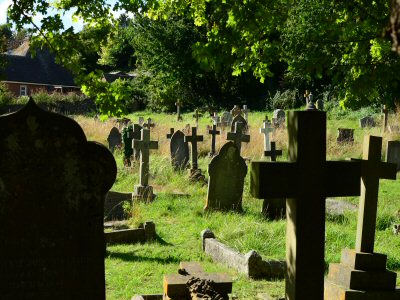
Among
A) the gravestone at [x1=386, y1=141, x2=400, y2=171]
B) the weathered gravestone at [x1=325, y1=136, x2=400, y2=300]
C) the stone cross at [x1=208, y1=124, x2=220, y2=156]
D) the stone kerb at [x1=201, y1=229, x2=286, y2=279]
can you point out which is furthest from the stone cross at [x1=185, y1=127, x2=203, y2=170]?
A: the weathered gravestone at [x1=325, y1=136, x2=400, y2=300]

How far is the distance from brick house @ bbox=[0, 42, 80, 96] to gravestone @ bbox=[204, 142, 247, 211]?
168 feet

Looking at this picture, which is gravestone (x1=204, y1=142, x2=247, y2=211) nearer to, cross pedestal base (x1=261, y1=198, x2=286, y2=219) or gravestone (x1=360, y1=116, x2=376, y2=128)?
cross pedestal base (x1=261, y1=198, x2=286, y2=219)

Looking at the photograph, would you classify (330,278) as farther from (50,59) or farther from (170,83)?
(50,59)

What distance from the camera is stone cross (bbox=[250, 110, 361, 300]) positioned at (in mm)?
4184

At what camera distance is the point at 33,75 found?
62.8 metres

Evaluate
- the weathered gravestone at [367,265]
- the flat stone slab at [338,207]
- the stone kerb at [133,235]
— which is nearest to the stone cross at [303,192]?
the weathered gravestone at [367,265]

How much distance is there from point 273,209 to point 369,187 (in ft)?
18.7

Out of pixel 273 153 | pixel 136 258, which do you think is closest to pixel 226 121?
pixel 273 153

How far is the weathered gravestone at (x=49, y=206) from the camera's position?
170 inches

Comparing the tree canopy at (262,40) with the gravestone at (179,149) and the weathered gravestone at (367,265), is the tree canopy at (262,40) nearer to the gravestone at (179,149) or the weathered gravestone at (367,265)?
the weathered gravestone at (367,265)

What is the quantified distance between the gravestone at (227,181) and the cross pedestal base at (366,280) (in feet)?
19.7

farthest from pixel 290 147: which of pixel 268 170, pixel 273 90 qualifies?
pixel 273 90

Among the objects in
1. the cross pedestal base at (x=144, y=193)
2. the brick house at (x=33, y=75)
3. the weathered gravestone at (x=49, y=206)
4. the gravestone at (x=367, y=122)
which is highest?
the brick house at (x=33, y=75)

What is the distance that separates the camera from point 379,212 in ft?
33.6
